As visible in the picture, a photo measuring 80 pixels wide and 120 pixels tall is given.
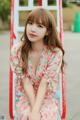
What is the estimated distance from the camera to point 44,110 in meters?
4.18

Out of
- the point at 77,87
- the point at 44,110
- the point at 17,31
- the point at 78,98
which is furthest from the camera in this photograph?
the point at 77,87

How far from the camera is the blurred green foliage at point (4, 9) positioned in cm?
1809

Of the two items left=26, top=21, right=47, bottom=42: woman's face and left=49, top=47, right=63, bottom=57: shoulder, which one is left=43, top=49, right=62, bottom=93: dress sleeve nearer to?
left=49, top=47, right=63, bottom=57: shoulder

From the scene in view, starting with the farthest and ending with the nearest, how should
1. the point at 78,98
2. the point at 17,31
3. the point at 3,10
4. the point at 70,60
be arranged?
the point at 3,10, the point at 70,60, the point at 78,98, the point at 17,31

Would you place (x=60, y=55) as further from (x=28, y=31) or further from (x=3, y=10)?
(x=3, y=10)

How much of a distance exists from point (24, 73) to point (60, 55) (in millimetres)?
335

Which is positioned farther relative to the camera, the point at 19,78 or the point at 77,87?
the point at 77,87

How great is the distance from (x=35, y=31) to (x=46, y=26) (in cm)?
10

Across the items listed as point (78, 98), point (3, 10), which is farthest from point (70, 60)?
point (3, 10)

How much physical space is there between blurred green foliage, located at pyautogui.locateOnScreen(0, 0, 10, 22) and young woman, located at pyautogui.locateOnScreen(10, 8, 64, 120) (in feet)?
45.7

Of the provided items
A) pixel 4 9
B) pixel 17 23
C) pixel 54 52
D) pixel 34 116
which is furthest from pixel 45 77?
pixel 4 9

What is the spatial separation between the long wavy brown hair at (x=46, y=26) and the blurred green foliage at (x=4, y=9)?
1392 cm

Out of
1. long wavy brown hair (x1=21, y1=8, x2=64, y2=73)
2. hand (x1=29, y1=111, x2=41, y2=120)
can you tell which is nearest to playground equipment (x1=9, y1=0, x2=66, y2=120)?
long wavy brown hair (x1=21, y1=8, x2=64, y2=73)

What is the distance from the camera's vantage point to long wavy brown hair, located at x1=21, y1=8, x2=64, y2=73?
13.6ft
